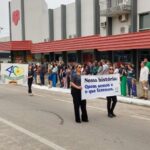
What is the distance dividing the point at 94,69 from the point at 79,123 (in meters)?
13.8

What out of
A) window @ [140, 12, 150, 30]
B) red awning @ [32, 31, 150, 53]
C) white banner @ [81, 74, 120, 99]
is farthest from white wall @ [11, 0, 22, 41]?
white banner @ [81, 74, 120, 99]

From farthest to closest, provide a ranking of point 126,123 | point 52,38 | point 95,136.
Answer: point 52,38, point 126,123, point 95,136

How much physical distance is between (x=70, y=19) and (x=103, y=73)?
28.3 meters

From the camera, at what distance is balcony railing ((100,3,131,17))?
2948 cm

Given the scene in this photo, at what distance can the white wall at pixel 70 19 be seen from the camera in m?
40.0

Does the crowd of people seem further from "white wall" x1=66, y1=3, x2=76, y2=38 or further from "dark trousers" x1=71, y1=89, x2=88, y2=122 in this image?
"white wall" x1=66, y1=3, x2=76, y2=38

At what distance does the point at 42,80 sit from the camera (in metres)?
26.8

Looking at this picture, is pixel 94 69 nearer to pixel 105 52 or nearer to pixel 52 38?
pixel 105 52

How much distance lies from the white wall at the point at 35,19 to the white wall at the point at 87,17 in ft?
33.9

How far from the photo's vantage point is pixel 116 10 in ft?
100

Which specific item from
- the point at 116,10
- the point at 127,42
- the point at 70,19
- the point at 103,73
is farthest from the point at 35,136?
the point at 70,19

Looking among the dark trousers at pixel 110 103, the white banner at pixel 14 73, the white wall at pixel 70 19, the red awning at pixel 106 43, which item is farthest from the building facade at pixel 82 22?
the dark trousers at pixel 110 103

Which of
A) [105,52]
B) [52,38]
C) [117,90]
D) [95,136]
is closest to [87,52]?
[105,52]

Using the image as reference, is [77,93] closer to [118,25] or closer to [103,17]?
[118,25]
